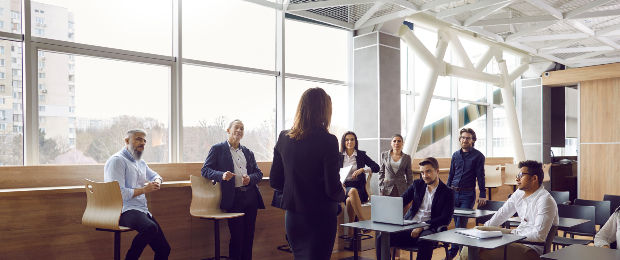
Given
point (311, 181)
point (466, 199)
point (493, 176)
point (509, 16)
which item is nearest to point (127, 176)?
point (311, 181)

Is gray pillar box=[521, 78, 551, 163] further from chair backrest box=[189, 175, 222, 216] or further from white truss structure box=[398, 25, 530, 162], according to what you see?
chair backrest box=[189, 175, 222, 216]

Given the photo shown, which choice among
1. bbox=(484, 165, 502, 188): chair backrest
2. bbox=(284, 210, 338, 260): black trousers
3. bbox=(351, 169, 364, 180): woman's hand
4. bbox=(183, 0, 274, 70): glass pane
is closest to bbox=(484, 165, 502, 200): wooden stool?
bbox=(484, 165, 502, 188): chair backrest

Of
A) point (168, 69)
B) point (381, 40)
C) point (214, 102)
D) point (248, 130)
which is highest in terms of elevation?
point (381, 40)

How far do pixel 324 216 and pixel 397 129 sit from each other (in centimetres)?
565

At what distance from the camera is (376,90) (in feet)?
25.3

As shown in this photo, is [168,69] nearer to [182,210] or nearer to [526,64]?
[182,210]

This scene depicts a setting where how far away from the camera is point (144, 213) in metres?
4.05

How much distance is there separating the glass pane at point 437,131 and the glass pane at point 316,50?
9.51 feet

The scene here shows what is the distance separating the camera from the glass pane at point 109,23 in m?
5.08

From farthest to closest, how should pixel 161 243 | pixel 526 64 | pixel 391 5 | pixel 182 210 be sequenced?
pixel 526 64, pixel 391 5, pixel 182 210, pixel 161 243

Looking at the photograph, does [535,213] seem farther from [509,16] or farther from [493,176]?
[509,16]

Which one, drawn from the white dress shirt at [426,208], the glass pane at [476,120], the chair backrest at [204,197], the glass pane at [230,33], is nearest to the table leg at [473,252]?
the white dress shirt at [426,208]

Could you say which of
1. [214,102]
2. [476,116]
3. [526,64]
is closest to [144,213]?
[214,102]

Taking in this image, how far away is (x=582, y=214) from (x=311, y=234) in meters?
3.57
